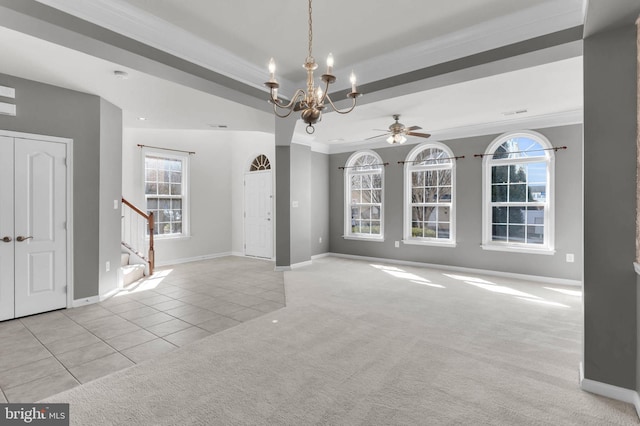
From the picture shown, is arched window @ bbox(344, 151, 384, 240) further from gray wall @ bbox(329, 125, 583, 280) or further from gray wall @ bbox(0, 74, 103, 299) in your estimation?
gray wall @ bbox(0, 74, 103, 299)

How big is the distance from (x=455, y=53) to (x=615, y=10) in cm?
146

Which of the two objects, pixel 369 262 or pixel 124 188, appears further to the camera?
pixel 369 262

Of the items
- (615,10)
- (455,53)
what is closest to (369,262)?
(455,53)

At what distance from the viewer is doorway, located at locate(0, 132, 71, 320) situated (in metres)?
3.66

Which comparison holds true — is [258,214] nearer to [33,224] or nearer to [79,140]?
[79,140]

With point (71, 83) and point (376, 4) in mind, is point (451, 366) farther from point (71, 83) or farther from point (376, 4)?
point (71, 83)

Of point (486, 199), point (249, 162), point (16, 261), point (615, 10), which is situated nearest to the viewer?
point (615, 10)

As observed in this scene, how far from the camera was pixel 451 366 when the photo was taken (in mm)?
2619

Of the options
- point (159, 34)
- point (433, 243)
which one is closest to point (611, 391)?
point (433, 243)

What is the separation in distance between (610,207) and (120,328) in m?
4.49

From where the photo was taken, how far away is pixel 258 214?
26.0 ft

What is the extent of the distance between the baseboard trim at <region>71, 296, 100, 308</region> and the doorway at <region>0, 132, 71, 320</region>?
106 mm

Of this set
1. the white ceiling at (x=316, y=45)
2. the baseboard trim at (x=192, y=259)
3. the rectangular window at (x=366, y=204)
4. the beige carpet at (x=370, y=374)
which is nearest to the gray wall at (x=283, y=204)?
the white ceiling at (x=316, y=45)

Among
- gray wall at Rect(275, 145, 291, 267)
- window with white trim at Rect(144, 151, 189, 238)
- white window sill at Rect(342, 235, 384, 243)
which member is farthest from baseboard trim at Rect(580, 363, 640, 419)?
window with white trim at Rect(144, 151, 189, 238)
